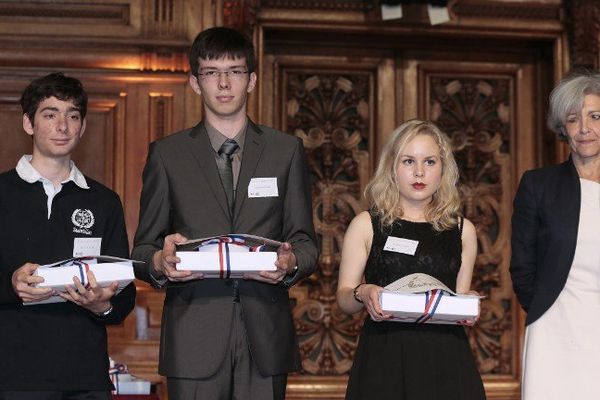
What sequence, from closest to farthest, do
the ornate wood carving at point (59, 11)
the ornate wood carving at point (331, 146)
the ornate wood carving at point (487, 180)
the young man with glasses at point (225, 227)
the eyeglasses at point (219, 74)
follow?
the young man with glasses at point (225, 227) < the eyeglasses at point (219, 74) < the ornate wood carving at point (59, 11) < the ornate wood carving at point (331, 146) < the ornate wood carving at point (487, 180)

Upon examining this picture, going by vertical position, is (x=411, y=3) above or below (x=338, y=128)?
above

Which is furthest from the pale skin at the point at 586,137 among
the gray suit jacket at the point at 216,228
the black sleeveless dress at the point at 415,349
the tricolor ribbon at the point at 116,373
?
the tricolor ribbon at the point at 116,373

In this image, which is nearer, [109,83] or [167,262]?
[167,262]

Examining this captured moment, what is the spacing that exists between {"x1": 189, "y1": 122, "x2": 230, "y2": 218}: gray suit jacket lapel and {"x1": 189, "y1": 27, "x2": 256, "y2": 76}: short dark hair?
0.21 m

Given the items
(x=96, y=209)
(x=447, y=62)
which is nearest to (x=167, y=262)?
(x=96, y=209)

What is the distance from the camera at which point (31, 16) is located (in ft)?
16.7

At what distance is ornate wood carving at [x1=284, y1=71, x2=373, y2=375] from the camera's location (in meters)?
5.48

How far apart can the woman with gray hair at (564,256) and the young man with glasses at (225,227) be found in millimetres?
741

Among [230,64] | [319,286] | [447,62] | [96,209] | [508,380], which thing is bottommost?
[508,380]

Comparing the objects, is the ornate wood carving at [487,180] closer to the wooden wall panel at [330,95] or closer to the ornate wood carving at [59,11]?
the wooden wall panel at [330,95]

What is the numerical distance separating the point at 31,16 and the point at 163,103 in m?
0.80

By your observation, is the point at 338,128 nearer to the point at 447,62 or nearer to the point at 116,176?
the point at 447,62

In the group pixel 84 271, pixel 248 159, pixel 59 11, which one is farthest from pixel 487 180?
pixel 84 271

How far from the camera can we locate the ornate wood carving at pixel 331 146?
5484 mm
